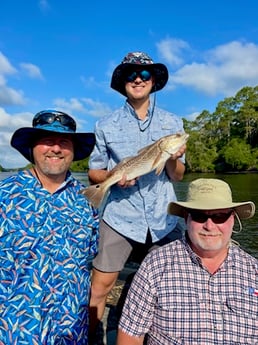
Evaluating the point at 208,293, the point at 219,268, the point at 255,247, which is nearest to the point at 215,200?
the point at 219,268

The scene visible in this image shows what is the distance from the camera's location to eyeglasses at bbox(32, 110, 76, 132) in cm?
287

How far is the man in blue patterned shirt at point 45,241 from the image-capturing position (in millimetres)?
Result: 2562

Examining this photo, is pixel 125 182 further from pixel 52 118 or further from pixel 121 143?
pixel 52 118

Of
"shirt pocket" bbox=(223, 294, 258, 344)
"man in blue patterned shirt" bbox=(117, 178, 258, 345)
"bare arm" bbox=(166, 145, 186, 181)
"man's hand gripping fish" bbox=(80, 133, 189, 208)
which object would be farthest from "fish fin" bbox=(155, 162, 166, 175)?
"shirt pocket" bbox=(223, 294, 258, 344)

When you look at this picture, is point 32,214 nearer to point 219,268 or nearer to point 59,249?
point 59,249

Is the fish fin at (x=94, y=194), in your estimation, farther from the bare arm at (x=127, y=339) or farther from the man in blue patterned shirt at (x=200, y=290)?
the bare arm at (x=127, y=339)

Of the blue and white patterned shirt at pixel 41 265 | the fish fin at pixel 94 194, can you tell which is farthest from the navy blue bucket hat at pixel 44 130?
the fish fin at pixel 94 194

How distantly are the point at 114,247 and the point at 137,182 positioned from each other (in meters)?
0.65

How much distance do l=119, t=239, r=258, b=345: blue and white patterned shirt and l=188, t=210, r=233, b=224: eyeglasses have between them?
0.78 feet

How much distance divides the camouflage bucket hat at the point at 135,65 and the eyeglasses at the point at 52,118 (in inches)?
34.2

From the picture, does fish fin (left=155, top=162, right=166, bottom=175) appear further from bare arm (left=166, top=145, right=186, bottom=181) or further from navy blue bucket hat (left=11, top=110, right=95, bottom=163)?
navy blue bucket hat (left=11, top=110, right=95, bottom=163)

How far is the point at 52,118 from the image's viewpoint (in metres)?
2.87

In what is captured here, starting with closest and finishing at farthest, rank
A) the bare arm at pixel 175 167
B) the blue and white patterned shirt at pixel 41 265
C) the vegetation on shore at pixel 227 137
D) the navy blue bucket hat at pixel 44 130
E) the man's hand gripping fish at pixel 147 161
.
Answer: the blue and white patterned shirt at pixel 41 265
the navy blue bucket hat at pixel 44 130
the man's hand gripping fish at pixel 147 161
the bare arm at pixel 175 167
the vegetation on shore at pixel 227 137

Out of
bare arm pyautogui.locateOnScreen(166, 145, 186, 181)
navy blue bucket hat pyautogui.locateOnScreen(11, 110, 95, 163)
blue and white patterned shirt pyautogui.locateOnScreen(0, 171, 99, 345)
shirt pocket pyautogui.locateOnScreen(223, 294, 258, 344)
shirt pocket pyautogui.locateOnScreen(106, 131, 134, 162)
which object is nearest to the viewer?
shirt pocket pyautogui.locateOnScreen(223, 294, 258, 344)
